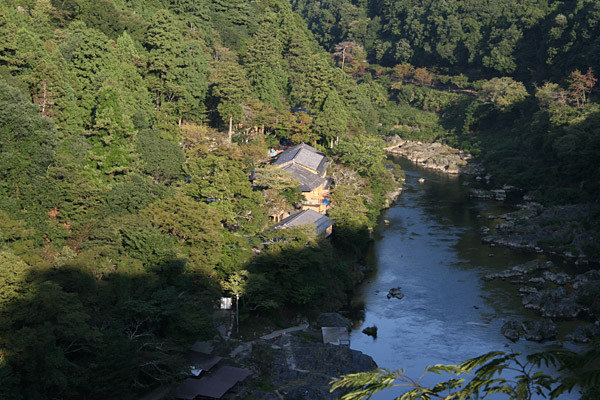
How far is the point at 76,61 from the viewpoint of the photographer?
34.4m

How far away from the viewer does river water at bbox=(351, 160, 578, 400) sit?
27.3 m

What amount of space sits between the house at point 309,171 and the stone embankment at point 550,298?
12357 millimetres

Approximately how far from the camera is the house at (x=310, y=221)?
34656mm

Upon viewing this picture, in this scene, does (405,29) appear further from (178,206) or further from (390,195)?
(178,206)

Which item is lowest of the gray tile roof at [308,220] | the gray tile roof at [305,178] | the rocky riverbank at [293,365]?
the rocky riverbank at [293,365]

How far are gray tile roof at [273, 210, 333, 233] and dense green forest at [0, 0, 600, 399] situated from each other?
139cm

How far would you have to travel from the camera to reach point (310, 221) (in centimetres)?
3562

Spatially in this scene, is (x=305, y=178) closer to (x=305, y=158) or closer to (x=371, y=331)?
(x=305, y=158)

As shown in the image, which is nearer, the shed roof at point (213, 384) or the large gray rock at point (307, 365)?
the shed roof at point (213, 384)

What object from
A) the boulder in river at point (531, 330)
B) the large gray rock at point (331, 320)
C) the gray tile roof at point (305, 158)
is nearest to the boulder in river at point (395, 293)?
the large gray rock at point (331, 320)

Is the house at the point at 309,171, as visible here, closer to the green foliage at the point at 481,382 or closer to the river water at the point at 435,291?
the river water at the point at 435,291

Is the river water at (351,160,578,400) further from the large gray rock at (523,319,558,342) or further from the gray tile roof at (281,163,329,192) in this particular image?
the gray tile roof at (281,163,329,192)

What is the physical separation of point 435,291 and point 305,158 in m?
14.7

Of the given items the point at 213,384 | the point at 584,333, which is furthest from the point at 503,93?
the point at 213,384
